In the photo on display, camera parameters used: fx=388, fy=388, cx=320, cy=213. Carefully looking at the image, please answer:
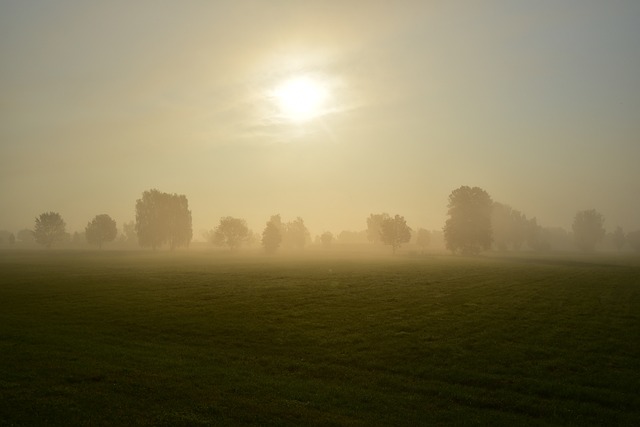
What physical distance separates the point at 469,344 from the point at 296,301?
60.5ft

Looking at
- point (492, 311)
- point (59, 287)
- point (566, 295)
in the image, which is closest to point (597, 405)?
point (492, 311)

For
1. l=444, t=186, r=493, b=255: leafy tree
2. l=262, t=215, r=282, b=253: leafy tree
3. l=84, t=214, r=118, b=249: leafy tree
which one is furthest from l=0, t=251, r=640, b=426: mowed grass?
l=84, t=214, r=118, b=249: leafy tree

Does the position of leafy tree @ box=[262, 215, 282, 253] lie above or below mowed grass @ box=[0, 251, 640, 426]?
above

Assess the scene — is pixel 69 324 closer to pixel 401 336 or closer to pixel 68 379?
pixel 68 379

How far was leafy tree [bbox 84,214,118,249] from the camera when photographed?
17362 centimetres

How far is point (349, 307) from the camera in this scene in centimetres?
3806

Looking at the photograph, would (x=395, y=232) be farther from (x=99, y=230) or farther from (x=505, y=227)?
(x=99, y=230)

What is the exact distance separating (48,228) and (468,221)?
172874 millimetres

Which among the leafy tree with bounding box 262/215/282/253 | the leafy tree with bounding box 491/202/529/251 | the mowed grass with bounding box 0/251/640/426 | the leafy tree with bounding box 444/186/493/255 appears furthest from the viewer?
the leafy tree with bounding box 491/202/529/251

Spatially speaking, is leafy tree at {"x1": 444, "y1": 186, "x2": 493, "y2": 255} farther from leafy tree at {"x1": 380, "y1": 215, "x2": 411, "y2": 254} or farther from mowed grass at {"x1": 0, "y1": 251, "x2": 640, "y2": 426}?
mowed grass at {"x1": 0, "y1": 251, "x2": 640, "y2": 426}

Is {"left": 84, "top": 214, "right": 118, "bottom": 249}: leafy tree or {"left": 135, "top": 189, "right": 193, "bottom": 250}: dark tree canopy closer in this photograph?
{"left": 135, "top": 189, "right": 193, "bottom": 250}: dark tree canopy

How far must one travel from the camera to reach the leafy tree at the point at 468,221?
126 metres

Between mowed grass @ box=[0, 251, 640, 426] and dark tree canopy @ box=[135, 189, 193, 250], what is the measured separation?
116 metres

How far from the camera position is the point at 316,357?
82.2ft
